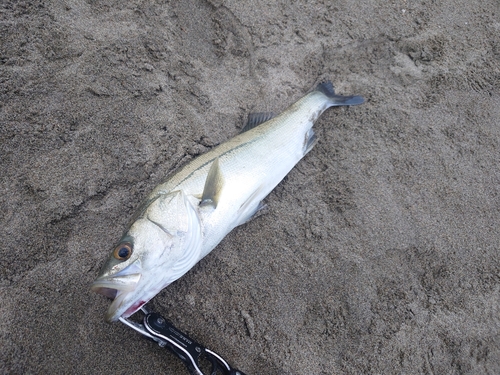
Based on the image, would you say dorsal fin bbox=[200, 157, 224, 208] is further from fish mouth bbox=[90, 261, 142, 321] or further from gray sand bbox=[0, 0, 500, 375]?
fish mouth bbox=[90, 261, 142, 321]

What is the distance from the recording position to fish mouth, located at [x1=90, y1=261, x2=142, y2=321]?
183 cm

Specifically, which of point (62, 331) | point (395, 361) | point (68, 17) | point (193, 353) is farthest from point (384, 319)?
point (68, 17)

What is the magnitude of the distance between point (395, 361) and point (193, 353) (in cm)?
136

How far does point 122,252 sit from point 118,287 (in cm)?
19

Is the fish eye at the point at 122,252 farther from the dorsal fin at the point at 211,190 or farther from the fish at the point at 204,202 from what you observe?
the dorsal fin at the point at 211,190

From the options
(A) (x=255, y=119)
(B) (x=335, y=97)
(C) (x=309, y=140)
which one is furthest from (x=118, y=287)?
(B) (x=335, y=97)

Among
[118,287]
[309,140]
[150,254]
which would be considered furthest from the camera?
[309,140]

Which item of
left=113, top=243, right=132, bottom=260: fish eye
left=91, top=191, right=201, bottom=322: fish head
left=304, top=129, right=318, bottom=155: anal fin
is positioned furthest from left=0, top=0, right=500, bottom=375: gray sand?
left=113, top=243, right=132, bottom=260: fish eye

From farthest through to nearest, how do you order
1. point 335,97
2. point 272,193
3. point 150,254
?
point 335,97 < point 272,193 < point 150,254

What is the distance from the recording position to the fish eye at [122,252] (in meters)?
1.93

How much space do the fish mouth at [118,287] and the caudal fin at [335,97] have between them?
6.77 ft

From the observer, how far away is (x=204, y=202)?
2.27m

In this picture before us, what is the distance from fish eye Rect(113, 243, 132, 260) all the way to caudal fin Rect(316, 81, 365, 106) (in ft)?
6.53

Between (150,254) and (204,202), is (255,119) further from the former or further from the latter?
(150,254)
